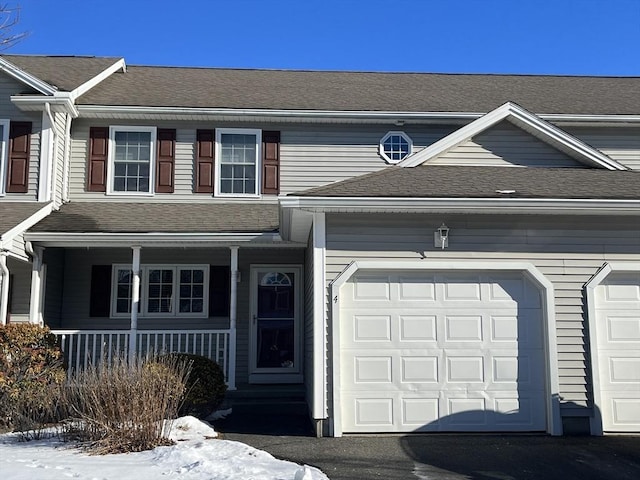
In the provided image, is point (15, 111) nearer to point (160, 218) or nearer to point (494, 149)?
point (160, 218)

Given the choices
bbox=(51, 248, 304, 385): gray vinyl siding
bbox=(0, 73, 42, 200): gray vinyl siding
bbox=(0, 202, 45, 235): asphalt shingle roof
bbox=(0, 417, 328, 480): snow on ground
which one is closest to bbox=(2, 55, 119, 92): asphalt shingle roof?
bbox=(0, 73, 42, 200): gray vinyl siding

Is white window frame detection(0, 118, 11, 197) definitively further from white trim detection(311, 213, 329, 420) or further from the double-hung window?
white trim detection(311, 213, 329, 420)

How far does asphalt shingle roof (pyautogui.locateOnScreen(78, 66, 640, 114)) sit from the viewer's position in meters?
12.5

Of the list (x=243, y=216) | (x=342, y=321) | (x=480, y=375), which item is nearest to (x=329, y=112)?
(x=243, y=216)

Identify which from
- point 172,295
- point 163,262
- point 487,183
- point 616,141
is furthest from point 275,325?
point 616,141

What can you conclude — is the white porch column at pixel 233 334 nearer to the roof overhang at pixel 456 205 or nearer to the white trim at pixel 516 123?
the roof overhang at pixel 456 205

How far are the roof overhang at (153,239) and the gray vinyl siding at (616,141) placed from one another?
6.28m

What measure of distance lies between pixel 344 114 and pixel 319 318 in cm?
526

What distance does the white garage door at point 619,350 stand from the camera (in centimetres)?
818

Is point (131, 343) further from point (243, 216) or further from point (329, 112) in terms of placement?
point (329, 112)

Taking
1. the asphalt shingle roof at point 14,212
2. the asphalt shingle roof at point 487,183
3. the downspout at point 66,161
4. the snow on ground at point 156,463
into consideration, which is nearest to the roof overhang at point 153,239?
the asphalt shingle roof at point 14,212

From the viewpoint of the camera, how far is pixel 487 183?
8820mm

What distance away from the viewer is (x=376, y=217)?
8281 millimetres

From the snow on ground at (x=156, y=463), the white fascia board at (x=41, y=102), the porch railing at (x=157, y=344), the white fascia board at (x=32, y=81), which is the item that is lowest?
the snow on ground at (x=156, y=463)
